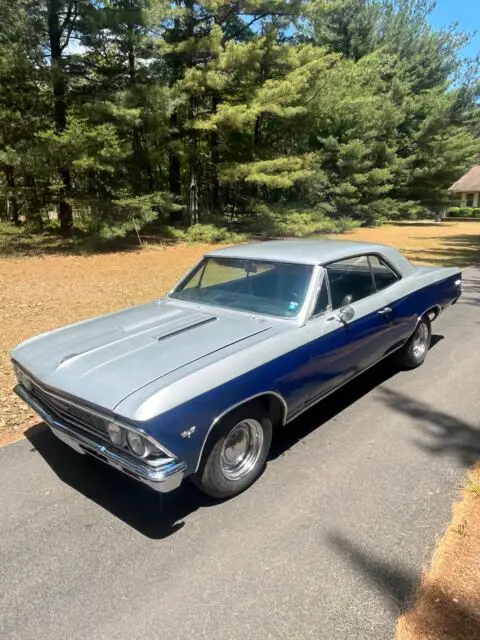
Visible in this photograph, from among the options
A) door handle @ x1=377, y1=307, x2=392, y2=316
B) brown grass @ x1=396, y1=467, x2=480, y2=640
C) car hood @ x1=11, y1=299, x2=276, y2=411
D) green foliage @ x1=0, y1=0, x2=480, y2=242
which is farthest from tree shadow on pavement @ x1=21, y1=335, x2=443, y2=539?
green foliage @ x1=0, y1=0, x2=480, y2=242

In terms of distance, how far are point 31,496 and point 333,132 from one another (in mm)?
26078

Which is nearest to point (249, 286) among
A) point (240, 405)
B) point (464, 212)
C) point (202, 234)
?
point (240, 405)

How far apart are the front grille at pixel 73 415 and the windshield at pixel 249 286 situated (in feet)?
4.95

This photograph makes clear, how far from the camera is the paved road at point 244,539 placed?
82.4 inches

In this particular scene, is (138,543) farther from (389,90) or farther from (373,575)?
(389,90)

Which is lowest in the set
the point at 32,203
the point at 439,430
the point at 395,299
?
the point at 439,430

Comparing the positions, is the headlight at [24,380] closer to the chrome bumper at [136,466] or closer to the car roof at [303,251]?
the chrome bumper at [136,466]

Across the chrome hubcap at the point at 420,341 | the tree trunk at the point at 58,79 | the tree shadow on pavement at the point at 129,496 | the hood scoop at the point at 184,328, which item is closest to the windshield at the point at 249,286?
the hood scoop at the point at 184,328

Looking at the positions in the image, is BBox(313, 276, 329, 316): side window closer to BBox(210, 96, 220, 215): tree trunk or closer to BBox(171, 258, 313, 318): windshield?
BBox(171, 258, 313, 318): windshield

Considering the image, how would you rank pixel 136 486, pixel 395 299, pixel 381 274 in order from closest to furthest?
pixel 136 486, pixel 395 299, pixel 381 274

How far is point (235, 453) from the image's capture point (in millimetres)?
2965

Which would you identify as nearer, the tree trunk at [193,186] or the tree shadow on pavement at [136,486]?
the tree shadow on pavement at [136,486]

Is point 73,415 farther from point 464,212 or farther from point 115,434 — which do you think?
point 464,212

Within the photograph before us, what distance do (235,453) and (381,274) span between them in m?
2.47
